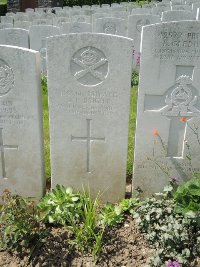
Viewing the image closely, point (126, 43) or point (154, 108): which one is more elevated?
point (126, 43)

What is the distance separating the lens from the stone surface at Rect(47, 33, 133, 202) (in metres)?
3.22

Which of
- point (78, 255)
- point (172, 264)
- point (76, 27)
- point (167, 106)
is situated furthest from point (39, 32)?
point (172, 264)

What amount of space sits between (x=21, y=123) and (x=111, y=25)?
19.7 ft

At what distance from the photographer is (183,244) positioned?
9.81 feet

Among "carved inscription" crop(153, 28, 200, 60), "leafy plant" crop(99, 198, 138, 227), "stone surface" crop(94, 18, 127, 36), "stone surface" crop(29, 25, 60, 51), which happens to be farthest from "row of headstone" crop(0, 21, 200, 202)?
"stone surface" crop(94, 18, 127, 36)

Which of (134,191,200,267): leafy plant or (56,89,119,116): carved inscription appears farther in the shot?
(56,89,119,116): carved inscription

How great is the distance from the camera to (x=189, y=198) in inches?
121

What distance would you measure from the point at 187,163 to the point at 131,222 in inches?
33.7

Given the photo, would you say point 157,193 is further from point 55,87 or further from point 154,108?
point 55,87

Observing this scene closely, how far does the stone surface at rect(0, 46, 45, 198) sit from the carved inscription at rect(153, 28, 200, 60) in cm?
114

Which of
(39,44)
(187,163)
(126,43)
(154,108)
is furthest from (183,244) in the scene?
(39,44)

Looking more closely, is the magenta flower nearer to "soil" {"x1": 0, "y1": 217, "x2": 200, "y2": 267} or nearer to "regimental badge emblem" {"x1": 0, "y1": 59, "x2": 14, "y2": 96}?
"soil" {"x1": 0, "y1": 217, "x2": 200, "y2": 267}

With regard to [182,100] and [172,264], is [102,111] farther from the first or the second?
[172,264]

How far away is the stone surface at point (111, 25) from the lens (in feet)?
28.7
